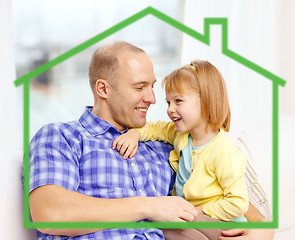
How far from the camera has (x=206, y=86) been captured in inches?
48.3

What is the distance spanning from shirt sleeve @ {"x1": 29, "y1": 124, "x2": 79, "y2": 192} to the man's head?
0.57 ft

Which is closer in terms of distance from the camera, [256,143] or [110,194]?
[110,194]

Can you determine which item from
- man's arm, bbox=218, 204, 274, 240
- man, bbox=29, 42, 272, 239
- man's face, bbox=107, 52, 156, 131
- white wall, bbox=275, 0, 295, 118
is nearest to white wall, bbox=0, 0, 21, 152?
man, bbox=29, 42, 272, 239

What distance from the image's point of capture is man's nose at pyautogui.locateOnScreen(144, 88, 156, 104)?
1306mm

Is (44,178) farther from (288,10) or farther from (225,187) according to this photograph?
(288,10)

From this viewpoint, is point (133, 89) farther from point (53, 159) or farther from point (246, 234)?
point (246, 234)

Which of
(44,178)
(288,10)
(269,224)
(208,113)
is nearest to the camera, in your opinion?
(269,224)

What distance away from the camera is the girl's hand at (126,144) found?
129 cm

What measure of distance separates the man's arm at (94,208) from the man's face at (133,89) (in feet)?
0.96

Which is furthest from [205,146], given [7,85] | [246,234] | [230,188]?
[7,85]

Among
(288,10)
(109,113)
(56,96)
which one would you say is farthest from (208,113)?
(288,10)

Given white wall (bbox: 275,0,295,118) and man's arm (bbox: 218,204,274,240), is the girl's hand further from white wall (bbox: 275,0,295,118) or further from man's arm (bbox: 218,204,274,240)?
white wall (bbox: 275,0,295,118)

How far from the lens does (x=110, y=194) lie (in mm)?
1220

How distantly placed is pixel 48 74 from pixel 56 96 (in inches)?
3.3
